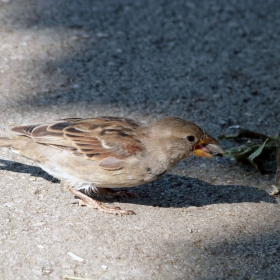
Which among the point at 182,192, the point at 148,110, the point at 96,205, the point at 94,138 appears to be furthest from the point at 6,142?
the point at 148,110

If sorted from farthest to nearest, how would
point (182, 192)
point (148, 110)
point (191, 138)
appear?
point (148, 110)
point (182, 192)
point (191, 138)

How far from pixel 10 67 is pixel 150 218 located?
9.44 ft

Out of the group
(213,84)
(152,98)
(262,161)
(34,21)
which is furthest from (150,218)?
(34,21)

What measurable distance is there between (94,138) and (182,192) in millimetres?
978

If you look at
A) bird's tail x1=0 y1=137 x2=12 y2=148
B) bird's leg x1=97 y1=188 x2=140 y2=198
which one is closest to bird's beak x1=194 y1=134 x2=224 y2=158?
bird's leg x1=97 y1=188 x2=140 y2=198

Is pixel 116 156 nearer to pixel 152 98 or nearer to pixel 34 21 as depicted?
pixel 152 98

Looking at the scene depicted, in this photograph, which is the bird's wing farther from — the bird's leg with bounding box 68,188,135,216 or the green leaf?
the green leaf

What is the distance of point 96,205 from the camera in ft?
15.9

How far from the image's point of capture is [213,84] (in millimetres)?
7145

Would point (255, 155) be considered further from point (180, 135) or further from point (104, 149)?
point (104, 149)

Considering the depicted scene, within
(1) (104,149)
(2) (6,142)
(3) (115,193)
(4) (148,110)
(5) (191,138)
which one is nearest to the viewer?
(1) (104,149)

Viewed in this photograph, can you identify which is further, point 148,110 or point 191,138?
point 148,110

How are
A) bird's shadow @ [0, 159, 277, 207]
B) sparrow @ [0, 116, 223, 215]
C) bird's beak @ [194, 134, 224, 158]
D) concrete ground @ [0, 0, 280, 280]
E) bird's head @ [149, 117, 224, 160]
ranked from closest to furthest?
concrete ground @ [0, 0, 280, 280] → sparrow @ [0, 116, 223, 215] → bird's head @ [149, 117, 224, 160] → bird's beak @ [194, 134, 224, 158] → bird's shadow @ [0, 159, 277, 207]

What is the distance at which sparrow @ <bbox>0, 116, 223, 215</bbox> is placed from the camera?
4.74 metres
